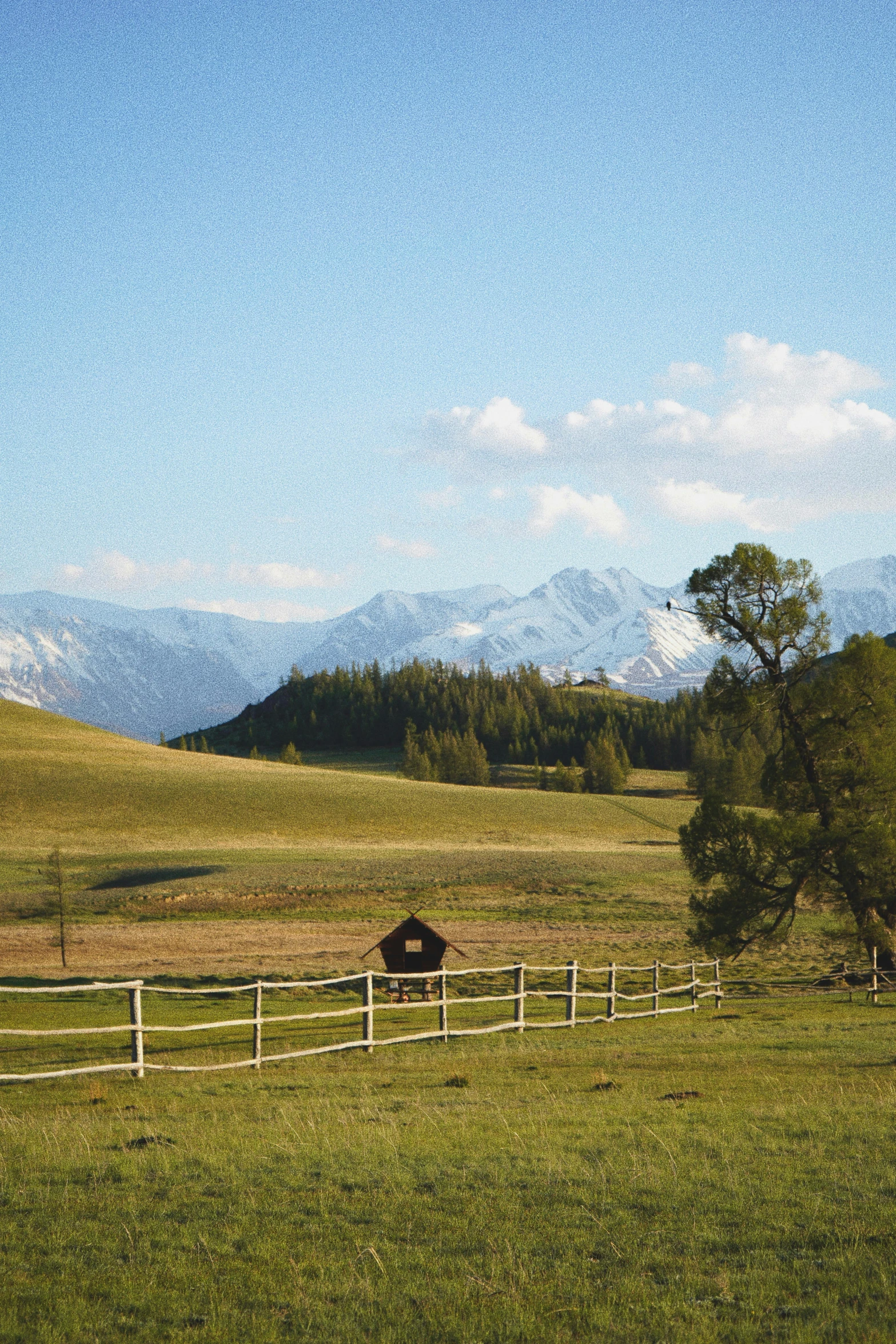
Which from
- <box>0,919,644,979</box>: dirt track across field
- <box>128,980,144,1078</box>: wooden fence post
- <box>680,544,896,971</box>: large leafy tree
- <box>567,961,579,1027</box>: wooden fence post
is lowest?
<box>0,919,644,979</box>: dirt track across field

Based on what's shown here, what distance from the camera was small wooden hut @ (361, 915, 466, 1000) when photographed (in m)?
34.2

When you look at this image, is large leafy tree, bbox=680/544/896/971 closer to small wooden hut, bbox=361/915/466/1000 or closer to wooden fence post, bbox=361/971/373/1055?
small wooden hut, bbox=361/915/466/1000

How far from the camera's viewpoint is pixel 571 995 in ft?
83.3

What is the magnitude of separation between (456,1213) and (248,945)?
117 feet

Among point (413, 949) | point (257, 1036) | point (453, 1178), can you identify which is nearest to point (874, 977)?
point (413, 949)

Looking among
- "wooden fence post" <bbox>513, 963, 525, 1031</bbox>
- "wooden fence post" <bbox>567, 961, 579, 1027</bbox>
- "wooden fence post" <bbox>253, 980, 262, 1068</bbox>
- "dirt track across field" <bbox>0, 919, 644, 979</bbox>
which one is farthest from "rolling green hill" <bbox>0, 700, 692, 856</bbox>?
"wooden fence post" <bbox>253, 980, 262, 1068</bbox>

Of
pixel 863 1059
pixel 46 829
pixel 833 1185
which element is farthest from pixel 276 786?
pixel 833 1185

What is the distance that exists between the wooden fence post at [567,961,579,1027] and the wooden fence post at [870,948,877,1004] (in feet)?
32.6

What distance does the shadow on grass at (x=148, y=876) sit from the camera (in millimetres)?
61531

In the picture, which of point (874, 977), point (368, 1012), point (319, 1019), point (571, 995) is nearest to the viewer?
point (368, 1012)

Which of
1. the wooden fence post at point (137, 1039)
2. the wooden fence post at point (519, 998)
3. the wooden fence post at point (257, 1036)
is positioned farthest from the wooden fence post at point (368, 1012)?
the wooden fence post at point (137, 1039)

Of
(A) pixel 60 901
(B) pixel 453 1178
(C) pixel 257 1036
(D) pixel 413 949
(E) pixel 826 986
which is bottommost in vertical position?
(E) pixel 826 986

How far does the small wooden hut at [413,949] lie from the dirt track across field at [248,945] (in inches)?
67.4

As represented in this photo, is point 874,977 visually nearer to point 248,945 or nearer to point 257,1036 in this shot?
point 257,1036
